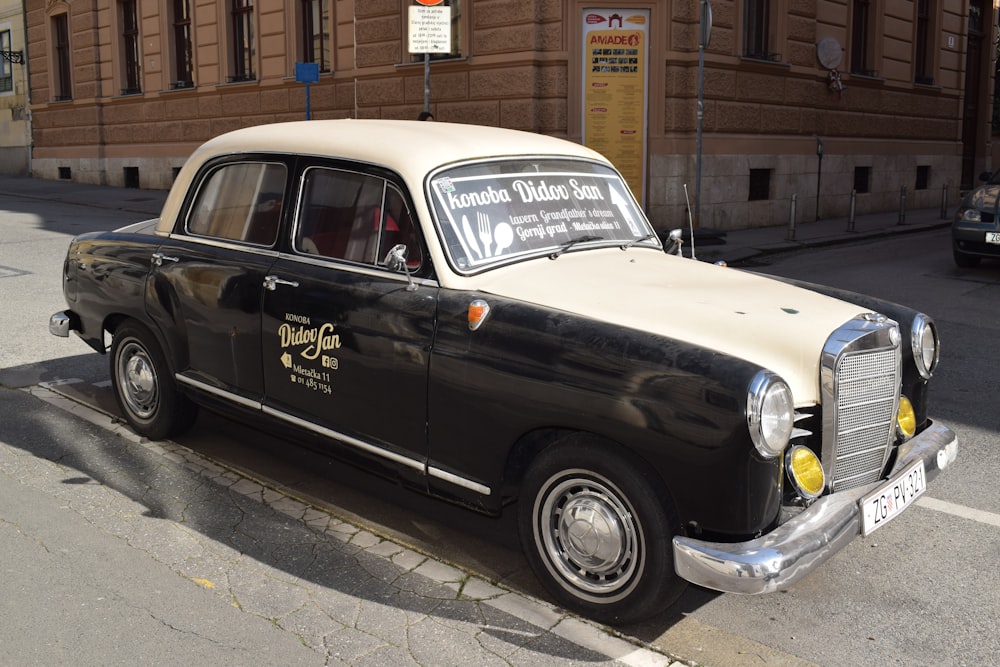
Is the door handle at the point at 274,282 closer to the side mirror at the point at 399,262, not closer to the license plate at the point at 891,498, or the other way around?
the side mirror at the point at 399,262

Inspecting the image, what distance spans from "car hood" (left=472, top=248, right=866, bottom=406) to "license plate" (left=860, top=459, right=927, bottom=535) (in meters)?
0.44

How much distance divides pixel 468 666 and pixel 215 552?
1.43m

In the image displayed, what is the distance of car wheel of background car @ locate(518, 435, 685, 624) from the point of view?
3.48 metres

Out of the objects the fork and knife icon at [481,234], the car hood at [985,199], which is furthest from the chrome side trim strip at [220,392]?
the car hood at [985,199]

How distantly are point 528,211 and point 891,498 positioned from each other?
195 cm

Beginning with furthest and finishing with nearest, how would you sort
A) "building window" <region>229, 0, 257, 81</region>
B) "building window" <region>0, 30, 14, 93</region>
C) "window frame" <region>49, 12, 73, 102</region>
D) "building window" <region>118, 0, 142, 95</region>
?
"building window" <region>0, 30, 14, 93</region>
"window frame" <region>49, 12, 73, 102</region>
"building window" <region>118, 0, 142, 95</region>
"building window" <region>229, 0, 257, 81</region>

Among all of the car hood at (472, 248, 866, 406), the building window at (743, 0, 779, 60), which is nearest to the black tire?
the car hood at (472, 248, 866, 406)

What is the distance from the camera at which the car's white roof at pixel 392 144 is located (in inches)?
174

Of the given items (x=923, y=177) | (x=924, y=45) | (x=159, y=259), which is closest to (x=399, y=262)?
(x=159, y=259)

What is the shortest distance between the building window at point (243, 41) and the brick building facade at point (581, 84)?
43mm

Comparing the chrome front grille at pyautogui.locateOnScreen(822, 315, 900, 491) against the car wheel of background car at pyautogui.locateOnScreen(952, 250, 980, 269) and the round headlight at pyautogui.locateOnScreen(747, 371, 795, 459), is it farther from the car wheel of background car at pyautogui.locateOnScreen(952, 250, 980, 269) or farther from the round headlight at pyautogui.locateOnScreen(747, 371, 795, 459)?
the car wheel of background car at pyautogui.locateOnScreen(952, 250, 980, 269)

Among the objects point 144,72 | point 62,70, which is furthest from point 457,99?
point 62,70

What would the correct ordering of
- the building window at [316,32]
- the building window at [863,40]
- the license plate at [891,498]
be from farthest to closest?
the building window at [863,40]
the building window at [316,32]
the license plate at [891,498]

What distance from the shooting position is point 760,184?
1827 cm
